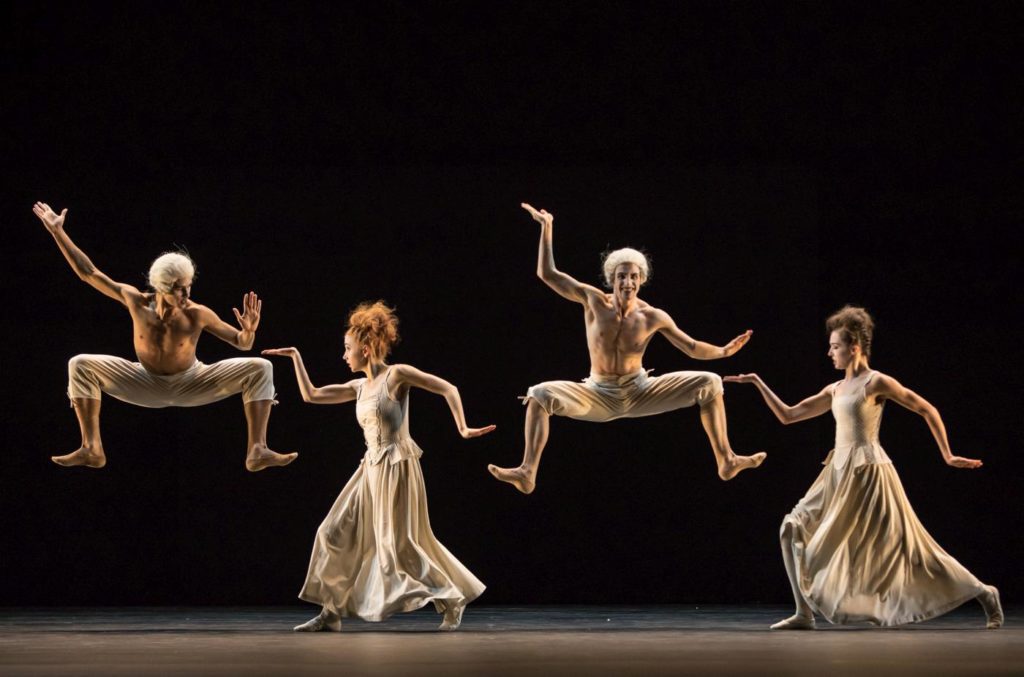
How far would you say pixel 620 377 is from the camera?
7.74 m

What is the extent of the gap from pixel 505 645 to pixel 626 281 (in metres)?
2.14

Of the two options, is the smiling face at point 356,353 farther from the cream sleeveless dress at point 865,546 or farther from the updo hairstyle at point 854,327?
the updo hairstyle at point 854,327

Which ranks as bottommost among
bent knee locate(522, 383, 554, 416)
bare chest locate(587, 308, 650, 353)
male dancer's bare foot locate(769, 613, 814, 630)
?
male dancer's bare foot locate(769, 613, 814, 630)

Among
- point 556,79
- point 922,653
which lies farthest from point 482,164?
point 922,653

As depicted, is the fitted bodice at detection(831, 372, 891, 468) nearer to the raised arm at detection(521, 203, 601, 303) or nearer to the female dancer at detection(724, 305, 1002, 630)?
the female dancer at detection(724, 305, 1002, 630)

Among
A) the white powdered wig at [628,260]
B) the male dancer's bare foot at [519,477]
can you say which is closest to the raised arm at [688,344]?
the white powdered wig at [628,260]

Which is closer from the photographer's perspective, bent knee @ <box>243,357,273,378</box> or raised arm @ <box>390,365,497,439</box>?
raised arm @ <box>390,365,497,439</box>

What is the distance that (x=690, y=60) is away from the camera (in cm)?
944

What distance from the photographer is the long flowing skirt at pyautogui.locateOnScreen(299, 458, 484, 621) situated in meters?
7.25

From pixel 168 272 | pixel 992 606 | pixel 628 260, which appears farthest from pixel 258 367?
pixel 992 606

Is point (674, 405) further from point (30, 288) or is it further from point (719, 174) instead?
point (30, 288)

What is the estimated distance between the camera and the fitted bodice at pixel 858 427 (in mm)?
7516

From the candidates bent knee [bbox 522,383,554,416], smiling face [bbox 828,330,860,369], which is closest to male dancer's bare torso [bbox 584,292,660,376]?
bent knee [bbox 522,383,554,416]

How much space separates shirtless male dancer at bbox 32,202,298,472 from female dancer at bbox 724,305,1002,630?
2.54 meters
